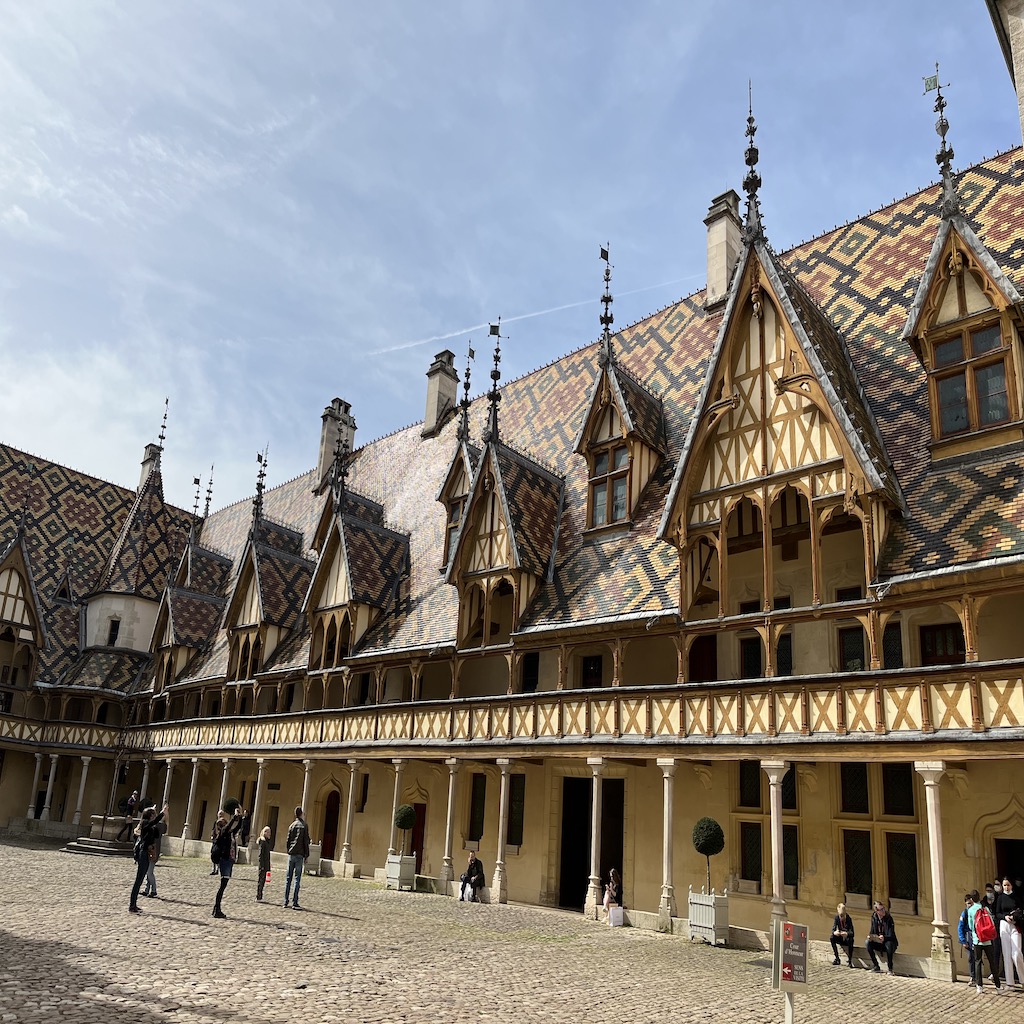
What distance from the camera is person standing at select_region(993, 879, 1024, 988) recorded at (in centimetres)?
1285

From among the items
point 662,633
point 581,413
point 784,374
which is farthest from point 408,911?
point 581,413

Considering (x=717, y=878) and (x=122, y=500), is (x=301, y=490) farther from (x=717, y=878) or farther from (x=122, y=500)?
(x=717, y=878)

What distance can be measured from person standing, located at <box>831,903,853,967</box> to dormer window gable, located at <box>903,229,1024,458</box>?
8.15 m

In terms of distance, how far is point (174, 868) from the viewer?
2408 cm

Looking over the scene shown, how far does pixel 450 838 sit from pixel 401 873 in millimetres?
1402

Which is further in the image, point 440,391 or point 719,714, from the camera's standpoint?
point 440,391

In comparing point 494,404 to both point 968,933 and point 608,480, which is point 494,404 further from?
point 968,933

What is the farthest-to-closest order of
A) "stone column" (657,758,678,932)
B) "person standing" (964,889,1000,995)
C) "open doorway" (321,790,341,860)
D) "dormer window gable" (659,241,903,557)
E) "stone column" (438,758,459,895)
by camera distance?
"open doorway" (321,790,341,860) < "stone column" (438,758,459,895) < "dormer window gable" (659,241,903,557) < "stone column" (657,758,678,932) < "person standing" (964,889,1000,995)

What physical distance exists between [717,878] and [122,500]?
133ft

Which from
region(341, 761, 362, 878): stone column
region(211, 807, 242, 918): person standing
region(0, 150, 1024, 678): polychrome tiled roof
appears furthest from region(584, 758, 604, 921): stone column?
region(341, 761, 362, 878): stone column

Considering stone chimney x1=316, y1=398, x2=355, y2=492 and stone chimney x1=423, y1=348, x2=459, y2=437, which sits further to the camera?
stone chimney x1=316, y1=398, x2=355, y2=492

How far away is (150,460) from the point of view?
50.4 m

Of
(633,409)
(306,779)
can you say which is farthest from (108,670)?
(633,409)

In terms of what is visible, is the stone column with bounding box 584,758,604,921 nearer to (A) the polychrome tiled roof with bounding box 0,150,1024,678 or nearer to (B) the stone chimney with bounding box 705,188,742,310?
(A) the polychrome tiled roof with bounding box 0,150,1024,678
